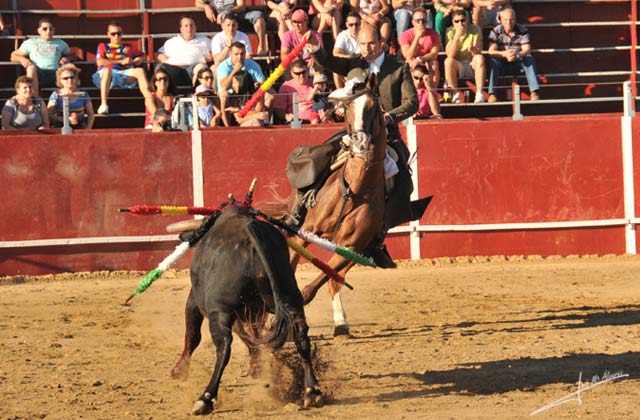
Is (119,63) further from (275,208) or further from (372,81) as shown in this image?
(372,81)

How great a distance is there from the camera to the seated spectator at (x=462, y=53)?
631 inches

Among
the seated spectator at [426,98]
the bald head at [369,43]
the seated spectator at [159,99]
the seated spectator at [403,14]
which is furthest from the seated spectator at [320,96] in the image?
the bald head at [369,43]

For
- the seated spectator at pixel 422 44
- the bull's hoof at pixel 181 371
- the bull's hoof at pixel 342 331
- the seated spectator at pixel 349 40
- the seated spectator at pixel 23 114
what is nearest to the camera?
the bull's hoof at pixel 181 371

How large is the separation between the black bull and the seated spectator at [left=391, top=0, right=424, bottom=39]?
31.3 ft

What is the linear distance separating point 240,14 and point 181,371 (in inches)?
369

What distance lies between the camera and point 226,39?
51.6 feet

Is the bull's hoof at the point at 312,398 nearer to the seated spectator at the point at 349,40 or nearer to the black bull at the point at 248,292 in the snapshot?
the black bull at the point at 248,292

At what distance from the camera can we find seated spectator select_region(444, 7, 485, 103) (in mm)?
16016

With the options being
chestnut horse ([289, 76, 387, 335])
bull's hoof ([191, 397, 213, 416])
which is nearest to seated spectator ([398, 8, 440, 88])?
chestnut horse ([289, 76, 387, 335])

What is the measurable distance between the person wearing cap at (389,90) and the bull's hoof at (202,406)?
11.5ft

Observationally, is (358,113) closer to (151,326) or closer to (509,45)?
(151,326)

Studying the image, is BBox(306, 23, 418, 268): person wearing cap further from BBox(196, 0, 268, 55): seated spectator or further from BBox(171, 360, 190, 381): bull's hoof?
BBox(196, 0, 268, 55): seated spectator

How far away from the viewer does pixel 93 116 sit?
14.9 m

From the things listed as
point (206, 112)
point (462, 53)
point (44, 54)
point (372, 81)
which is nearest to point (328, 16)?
point (462, 53)
